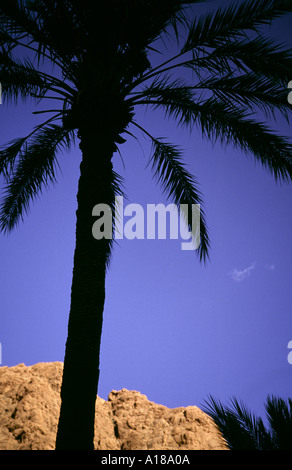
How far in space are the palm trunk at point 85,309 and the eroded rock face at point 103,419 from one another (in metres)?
20.8

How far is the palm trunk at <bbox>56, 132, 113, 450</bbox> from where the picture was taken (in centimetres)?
454

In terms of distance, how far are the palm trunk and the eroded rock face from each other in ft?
68.3

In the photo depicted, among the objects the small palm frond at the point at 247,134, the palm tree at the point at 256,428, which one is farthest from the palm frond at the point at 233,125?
the palm tree at the point at 256,428

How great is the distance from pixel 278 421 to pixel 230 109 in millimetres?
5011

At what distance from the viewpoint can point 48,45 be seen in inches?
246

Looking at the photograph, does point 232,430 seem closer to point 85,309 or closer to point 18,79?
point 85,309

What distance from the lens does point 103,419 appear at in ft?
93.9

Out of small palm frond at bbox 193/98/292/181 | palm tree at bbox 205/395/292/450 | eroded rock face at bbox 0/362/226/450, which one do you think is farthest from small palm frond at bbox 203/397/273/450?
eroded rock face at bbox 0/362/226/450

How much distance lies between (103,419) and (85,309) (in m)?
26.8

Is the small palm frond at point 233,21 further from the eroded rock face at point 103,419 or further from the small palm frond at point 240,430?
the eroded rock face at point 103,419

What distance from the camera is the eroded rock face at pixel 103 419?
78.7ft
